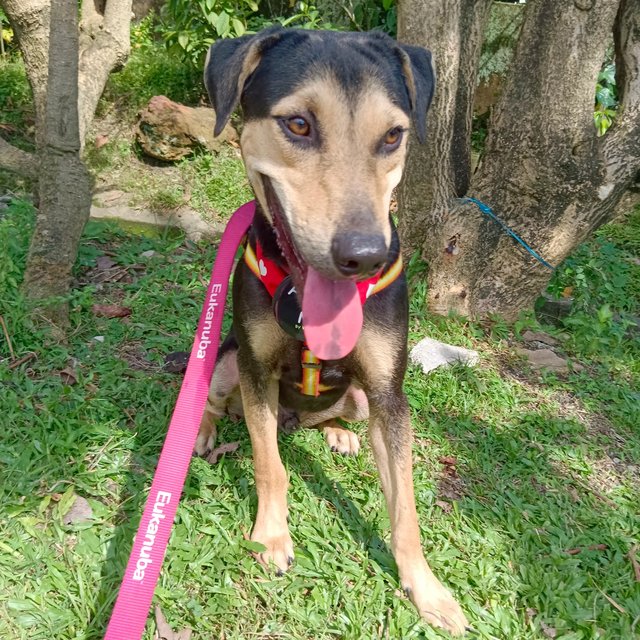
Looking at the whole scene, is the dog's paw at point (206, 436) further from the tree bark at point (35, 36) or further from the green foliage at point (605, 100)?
the green foliage at point (605, 100)

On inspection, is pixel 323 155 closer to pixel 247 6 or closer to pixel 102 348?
pixel 102 348

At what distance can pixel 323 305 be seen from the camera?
6.86ft

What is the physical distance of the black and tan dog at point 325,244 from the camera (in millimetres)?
1961

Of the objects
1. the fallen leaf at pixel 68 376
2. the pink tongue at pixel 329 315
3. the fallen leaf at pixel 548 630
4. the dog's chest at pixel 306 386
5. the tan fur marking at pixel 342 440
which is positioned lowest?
the fallen leaf at pixel 68 376

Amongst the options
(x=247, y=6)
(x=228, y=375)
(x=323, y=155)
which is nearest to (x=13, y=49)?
(x=247, y=6)

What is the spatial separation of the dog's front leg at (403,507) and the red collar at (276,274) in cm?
44

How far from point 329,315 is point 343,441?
51.4 inches

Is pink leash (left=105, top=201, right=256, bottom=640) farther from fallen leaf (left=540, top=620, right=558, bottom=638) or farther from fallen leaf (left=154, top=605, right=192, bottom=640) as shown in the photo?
fallen leaf (left=540, top=620, right=558, bottom=638)

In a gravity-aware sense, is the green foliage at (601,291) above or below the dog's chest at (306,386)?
below

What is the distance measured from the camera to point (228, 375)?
121 inches

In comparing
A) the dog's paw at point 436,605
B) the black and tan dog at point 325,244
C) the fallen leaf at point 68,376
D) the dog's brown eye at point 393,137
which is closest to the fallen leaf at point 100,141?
the fallen leaf at point 68,376

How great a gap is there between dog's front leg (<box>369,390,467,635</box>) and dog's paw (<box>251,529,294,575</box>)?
1.44ft

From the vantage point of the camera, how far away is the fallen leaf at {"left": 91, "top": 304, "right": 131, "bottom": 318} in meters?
4.08

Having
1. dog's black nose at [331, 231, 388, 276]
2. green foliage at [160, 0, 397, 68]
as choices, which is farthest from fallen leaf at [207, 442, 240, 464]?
green foliage at [160, 0, 397, 68]
